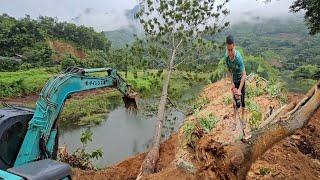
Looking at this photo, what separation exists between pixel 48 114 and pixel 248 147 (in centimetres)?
436

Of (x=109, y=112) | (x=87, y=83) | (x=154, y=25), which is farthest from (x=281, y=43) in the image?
(x=87, y=83)

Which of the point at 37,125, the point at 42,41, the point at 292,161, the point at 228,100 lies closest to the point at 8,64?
the point at 42,41

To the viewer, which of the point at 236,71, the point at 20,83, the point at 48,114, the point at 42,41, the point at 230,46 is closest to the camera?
the point at 230,46

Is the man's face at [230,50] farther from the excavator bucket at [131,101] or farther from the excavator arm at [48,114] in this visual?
the excavator bucket at [131,101]

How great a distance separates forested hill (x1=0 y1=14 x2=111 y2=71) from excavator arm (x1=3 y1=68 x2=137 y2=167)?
38130 millimetres

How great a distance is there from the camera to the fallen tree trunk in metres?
5.07

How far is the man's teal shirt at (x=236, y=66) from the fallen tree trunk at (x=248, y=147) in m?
2.20

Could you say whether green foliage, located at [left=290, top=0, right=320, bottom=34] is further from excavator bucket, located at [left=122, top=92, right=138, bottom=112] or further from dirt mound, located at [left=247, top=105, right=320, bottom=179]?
excavator bucket, located at [left=122, top=92, right=138, bottom=112]

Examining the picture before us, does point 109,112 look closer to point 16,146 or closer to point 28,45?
point 16,146

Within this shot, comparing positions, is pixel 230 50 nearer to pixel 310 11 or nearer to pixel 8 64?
pixel 310 11

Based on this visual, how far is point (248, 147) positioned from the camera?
17.0ft

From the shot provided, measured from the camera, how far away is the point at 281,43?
14412 centimetres

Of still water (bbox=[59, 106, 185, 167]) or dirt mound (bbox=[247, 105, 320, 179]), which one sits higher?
dirt mound (bbox=[247, 105, 320, 179])

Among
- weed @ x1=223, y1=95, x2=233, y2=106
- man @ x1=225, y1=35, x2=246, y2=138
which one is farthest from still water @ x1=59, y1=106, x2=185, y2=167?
man @ x1=225, y1=35, x2=246, y2=138
